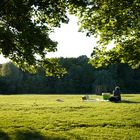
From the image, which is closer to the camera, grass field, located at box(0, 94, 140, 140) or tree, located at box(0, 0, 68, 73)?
grass field, located at box(0, 94, 140, 140)

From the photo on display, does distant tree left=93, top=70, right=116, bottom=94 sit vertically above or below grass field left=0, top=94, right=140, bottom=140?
above

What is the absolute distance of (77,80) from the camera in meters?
126

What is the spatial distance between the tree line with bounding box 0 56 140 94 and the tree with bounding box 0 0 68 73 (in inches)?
3561

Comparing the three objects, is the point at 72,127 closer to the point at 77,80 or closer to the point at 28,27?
the point at 28,27

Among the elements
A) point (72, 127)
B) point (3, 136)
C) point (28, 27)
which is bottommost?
point (3, 136)

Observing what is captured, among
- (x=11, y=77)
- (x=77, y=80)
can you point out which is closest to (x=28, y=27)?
(x=11, y=77)

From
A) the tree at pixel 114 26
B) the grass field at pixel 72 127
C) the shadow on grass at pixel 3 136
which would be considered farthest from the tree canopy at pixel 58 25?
the shadow on grass at pixel 3 136

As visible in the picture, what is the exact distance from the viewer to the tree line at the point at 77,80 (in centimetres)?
12125

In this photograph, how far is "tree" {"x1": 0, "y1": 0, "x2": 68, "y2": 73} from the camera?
23562 millimetres

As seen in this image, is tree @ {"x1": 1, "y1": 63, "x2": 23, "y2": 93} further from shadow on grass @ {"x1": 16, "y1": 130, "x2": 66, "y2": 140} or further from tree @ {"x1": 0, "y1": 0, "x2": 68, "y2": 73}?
shadow on grass @ {"x1": 16, "y1": 130, "x2": 66, "y2": 140}

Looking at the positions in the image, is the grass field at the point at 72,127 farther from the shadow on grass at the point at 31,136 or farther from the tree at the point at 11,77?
the tree at the point at 11,77

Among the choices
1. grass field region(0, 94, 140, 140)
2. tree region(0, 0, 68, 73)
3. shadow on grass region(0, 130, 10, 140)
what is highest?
tree region(0, 0, 68, 73)

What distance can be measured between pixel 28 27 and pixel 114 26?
7.50 m

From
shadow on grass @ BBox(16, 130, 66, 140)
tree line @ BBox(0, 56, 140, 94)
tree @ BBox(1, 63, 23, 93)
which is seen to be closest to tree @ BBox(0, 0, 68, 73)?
shadow on grass @ BBox(16, 130, 66, 140)
